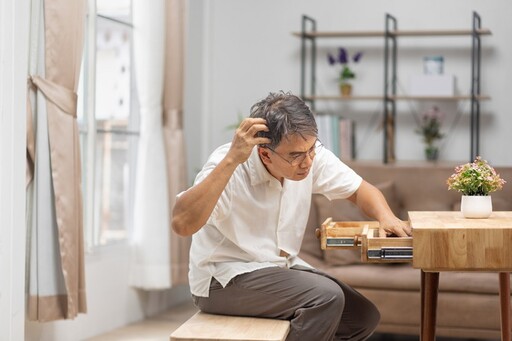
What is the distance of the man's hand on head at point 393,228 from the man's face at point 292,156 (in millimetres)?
303

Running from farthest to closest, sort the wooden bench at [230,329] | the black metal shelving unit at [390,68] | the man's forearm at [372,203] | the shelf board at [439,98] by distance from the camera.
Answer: the black metal shelving unit at [390,68] < the shelf board at [439,98] < the man's forearm at [372,203] < the wooden bench at [230,329]

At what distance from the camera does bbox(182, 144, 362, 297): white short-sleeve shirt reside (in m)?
2.69

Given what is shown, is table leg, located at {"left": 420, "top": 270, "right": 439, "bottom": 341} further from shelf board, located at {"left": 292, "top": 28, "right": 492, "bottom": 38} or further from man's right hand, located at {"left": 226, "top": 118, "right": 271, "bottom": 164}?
shelf board, located at {"left": 292, "top": 28, "right": 492, "bottom": 38}

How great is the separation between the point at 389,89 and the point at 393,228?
9.92ft

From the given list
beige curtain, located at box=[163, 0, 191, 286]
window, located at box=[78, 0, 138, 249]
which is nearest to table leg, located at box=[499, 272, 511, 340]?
window, located at box=[78, 0, 138, 249]

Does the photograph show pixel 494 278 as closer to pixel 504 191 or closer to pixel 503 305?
pixel 504 191

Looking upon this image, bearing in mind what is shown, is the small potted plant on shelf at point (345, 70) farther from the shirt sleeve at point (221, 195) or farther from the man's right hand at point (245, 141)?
the man's right hand at point (245, 141)

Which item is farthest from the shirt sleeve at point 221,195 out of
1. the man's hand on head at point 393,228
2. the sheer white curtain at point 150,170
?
the sheer white curtain at point 150,170

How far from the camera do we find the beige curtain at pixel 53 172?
12.2 ft

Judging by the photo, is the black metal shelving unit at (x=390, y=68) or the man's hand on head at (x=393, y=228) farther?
the black metal shelving unit at (x=390, y=68)

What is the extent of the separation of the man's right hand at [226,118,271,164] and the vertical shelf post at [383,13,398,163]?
297 centimetres

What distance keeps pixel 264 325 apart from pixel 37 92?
1.70 metres

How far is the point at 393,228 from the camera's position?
271 cm

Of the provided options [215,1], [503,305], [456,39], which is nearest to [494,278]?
[503,305]
